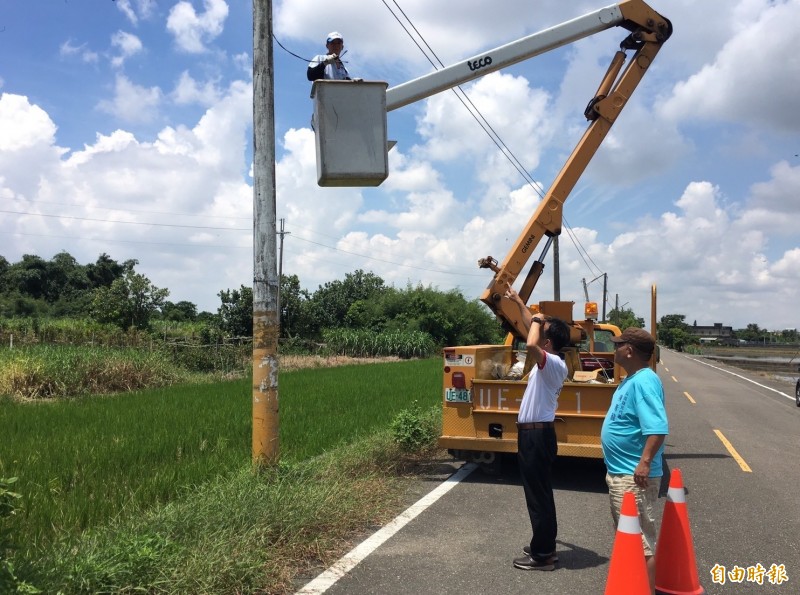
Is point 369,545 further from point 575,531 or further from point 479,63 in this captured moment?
point 479,63

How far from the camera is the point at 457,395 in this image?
789 centimetres

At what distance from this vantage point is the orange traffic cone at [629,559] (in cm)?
370

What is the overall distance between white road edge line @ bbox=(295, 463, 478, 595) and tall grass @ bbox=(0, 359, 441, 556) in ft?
6.13

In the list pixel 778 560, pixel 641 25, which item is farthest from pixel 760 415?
pixel 778 560

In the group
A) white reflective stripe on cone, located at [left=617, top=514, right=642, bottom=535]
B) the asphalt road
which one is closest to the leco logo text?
the asphalt road

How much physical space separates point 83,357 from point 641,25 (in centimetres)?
1650

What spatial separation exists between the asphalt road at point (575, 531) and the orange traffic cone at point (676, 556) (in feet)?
1.35

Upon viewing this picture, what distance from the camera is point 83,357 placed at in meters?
18.5

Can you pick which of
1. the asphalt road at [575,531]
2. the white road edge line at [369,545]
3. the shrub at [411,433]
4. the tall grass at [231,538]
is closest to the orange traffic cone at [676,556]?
the asphalt road at [575,531]

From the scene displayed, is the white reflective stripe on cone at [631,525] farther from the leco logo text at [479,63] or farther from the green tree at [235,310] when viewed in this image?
the green tree at [235,310]

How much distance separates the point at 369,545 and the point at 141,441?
5259mm

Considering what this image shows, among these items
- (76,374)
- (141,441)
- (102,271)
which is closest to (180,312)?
(102,271)

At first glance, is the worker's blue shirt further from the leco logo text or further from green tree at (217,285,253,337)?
green tree at (217,285,253,337)

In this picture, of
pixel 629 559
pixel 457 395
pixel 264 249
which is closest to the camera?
pixel 629 559
